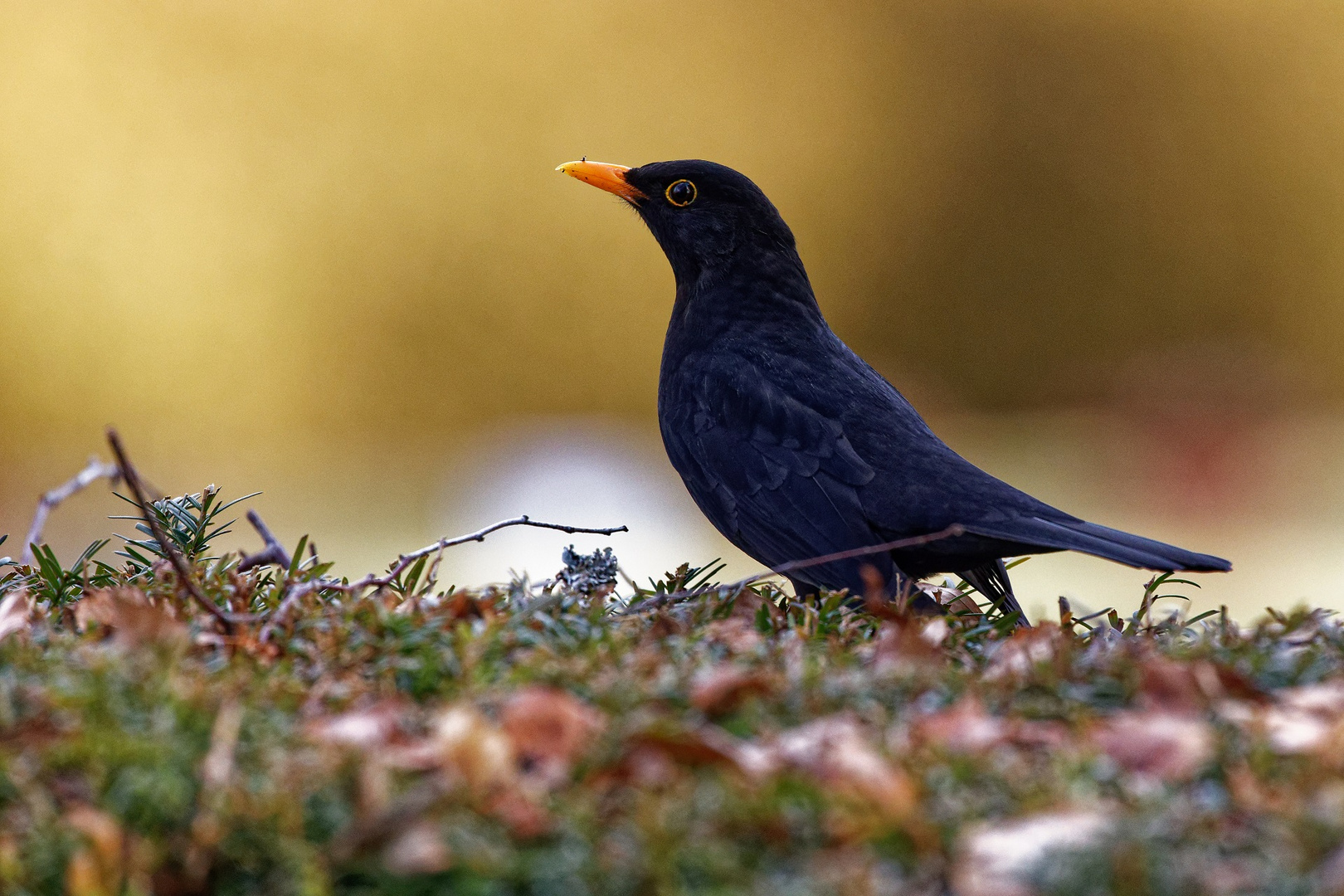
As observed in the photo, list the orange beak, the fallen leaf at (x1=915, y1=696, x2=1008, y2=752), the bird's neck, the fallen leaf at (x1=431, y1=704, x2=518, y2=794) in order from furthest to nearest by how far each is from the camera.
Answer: the orange beak < the bird's neck < the fallen leaf at (x1=915, y1=696, x2=1008, y2=752) < the fallen leaf at (x1=431, y1=704, x2=518, y2=794)

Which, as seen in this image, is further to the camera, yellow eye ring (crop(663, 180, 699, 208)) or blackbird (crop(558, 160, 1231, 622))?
yellow eye ring (crop(663, 180, 699, 208))

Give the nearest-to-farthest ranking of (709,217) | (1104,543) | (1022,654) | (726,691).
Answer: (726,691)
(1022,654)
(1104,543)
(709,217)

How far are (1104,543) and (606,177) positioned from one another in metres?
2.33

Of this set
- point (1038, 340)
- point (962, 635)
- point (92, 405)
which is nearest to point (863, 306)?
point (1038, 340)

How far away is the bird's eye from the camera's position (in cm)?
439

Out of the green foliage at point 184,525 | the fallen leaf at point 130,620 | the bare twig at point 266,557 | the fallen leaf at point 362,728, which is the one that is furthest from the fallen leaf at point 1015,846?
the green foliage at point 184,525

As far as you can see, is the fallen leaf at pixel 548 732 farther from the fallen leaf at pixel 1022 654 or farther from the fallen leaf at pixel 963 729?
the fallen leaf at pixel 1022 654

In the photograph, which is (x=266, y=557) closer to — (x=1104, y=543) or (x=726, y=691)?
(x=726, y=691)

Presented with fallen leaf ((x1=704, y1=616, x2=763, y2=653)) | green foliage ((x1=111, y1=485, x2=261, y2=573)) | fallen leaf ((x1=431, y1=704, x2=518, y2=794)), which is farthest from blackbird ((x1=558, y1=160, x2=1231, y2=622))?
fallen leaf ((x1=431, y1=704, x2=518, y2=794))

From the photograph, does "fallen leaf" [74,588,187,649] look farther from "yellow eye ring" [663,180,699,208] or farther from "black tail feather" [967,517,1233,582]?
"yellow eye ring" [663,180,699,208]

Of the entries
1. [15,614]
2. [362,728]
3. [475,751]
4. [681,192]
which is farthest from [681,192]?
[475,751]

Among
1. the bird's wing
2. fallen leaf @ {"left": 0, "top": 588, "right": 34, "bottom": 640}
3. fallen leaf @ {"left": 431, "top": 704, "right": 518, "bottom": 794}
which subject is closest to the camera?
fallen leaf @ {"left": 431, "top": 704, "right": 518, "bottom": 794}

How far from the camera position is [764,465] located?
3.67 meters

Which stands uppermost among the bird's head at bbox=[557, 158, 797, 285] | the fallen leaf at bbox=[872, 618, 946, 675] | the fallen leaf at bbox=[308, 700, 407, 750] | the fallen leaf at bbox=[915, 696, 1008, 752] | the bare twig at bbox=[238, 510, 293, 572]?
the bird's head at bbox=[557, 158, 797, 285]
